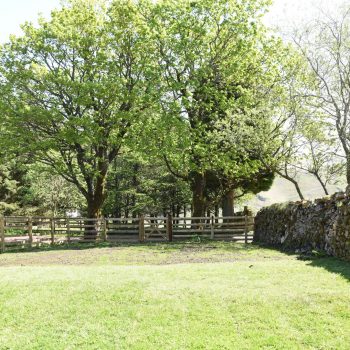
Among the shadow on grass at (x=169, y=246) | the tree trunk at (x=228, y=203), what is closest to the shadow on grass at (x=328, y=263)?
the shadow on grass at (x=169, y=246)

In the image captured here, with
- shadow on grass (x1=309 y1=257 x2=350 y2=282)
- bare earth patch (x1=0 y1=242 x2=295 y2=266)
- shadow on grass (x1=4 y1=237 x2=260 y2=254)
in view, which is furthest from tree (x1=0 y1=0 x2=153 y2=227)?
shadow on grass (x1=309 y1=257 x2=350 y2=282)

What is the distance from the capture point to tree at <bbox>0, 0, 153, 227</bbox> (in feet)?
79.6

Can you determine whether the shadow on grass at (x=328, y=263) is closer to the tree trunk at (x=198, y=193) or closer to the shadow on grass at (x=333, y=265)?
the shadow on grass at (x=333, y=265)

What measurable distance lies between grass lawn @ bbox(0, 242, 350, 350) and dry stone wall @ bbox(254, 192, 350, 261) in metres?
1.58

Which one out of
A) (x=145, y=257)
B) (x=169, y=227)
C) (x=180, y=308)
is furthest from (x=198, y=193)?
(x=180, y=308)

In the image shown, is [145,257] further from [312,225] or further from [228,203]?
[228,203]

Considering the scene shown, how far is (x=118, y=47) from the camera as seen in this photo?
2617cm

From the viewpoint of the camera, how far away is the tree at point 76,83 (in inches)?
955

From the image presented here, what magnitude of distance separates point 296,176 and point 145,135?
11327mm

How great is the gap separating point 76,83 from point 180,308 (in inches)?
744

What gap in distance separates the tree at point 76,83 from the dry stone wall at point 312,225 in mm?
11107

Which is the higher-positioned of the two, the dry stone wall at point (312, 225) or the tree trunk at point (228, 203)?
the tree trunk at point (228, 203)

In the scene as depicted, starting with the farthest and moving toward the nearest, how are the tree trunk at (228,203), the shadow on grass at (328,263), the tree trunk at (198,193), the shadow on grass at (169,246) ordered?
1. the tree trunk at (228,203)
2. the tree trunk at (198,193)
3. the shadow on grass at (169,246)
4. the shadow on grass at (328,263)

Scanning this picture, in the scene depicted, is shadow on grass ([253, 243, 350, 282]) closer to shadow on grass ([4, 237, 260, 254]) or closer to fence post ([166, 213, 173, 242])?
shadow on grass ([4, 237, 260, 254])
